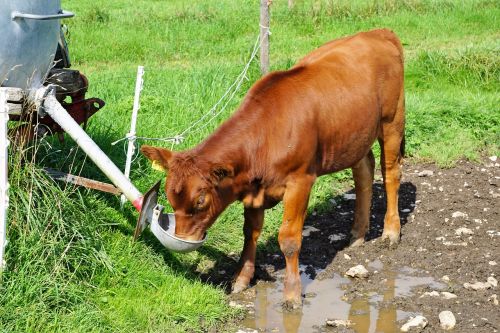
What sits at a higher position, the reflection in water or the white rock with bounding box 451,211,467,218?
the reflection in water

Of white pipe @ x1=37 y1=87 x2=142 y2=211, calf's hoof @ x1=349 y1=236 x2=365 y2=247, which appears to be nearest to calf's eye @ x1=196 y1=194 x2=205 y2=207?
white pipe @ x1=37 y1=87 x2=142 y2=211

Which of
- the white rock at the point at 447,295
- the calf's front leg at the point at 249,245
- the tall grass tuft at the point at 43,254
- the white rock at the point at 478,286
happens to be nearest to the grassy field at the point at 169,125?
the tall grass tuft at the point at 43,254

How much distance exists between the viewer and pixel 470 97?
424 inches

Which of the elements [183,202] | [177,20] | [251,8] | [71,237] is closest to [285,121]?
[183,202]

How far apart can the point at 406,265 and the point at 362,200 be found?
800 millimetres

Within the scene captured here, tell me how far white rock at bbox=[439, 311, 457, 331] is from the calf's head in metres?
1.78

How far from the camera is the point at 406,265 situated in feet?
23.2

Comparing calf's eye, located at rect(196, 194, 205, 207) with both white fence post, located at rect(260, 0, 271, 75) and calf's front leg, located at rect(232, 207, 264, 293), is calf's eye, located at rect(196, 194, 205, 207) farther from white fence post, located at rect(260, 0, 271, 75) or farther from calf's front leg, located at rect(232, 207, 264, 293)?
white fence post, located at rect(260, 0, 271, 75)

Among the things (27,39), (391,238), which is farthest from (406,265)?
(27,39)

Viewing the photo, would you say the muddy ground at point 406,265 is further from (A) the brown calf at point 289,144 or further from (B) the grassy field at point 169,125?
(B) the grassy field at point 169,125

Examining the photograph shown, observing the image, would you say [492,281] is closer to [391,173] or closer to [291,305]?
[391,173]

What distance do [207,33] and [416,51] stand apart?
3.92 m

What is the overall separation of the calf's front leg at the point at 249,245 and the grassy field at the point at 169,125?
363mm

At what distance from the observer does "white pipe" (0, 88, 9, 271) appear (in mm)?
5320
